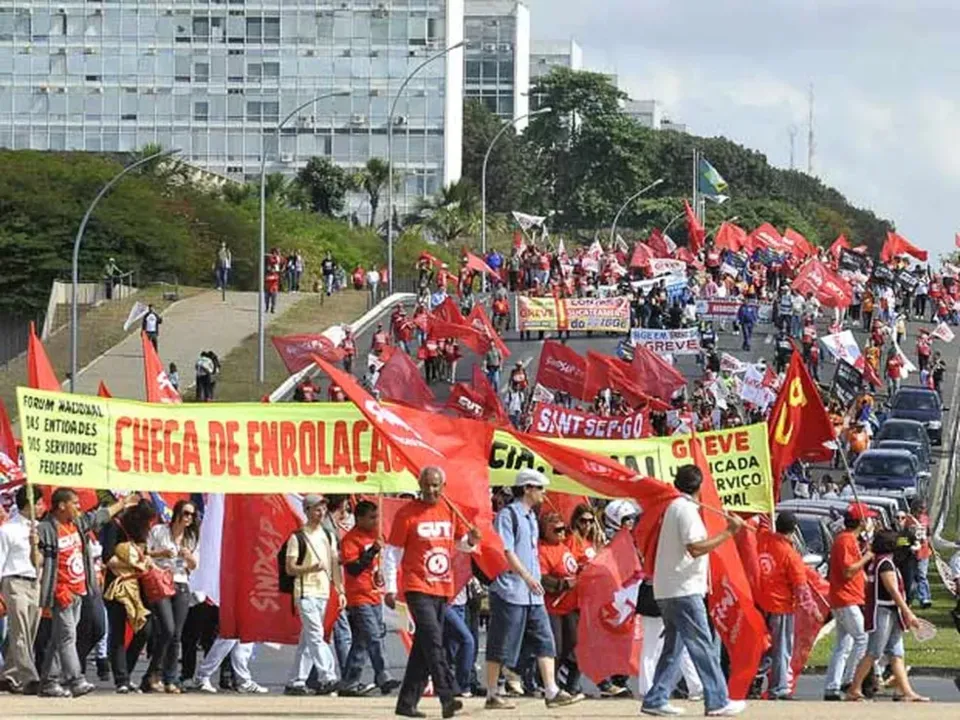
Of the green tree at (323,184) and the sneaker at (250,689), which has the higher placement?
the green tree at (323,184)

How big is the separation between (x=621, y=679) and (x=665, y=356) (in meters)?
36.5

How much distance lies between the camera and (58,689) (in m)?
18.8

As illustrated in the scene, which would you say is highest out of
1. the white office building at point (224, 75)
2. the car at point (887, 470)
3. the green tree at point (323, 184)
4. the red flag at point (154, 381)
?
the white office building at point (224, 75)

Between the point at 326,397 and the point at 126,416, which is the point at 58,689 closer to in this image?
the point at 126,416

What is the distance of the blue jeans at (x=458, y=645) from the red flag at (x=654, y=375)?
3101 centimetres

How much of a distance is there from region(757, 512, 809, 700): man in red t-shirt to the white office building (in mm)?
98047

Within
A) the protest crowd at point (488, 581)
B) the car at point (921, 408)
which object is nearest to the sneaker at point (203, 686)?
the protest crowd at point (488, 581)

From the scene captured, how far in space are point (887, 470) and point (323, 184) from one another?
71.0 m

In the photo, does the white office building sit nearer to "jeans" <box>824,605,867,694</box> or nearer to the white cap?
the white cap

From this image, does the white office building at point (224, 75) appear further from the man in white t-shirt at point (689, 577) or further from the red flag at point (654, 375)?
the man in white t-shirt at point (689, 577)

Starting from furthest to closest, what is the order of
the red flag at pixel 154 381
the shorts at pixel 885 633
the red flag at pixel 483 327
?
the red flag at pixel 483 327 → the red flag at pixel 154 381 → the shorts at pixel 885 633

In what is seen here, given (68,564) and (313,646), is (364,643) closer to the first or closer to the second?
(313,646)

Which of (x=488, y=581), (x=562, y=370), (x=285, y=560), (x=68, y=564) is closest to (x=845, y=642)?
(x=488, y=581)

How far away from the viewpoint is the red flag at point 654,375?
4956 centimetres
